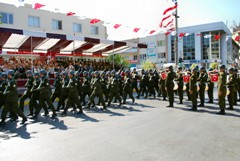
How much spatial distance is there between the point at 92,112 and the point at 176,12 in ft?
44.5

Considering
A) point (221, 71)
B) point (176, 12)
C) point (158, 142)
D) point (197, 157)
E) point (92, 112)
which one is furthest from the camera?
point (176, 12)

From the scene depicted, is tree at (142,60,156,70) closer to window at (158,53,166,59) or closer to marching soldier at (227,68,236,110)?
window at (158,53,166,59)

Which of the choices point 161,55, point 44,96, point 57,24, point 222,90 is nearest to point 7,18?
point 57,24

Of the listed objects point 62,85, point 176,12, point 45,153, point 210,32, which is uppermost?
point 210,32

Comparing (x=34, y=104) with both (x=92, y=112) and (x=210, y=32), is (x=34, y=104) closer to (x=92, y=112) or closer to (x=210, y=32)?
(x=92, y=112)

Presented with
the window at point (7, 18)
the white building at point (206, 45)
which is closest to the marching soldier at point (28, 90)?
the window at point (7, 18)

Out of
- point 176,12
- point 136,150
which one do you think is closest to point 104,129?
point 136,150

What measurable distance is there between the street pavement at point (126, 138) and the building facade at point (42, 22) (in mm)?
26275

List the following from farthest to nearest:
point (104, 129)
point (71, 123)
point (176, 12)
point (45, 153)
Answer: point (176, 12) < point (71, 123) < point (104, 129) < point (45, 153)

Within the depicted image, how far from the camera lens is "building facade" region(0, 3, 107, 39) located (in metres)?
31.4

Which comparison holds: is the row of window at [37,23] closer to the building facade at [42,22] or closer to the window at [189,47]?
the building facade at [42,22]

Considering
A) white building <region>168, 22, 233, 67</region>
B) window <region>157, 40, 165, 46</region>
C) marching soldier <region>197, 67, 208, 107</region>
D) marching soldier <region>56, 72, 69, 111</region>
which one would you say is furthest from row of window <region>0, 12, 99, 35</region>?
marching soldier <region>197, 67, 208, 107</region>

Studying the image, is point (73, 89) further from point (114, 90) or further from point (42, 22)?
point (42, 22)

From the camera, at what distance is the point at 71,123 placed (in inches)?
316
